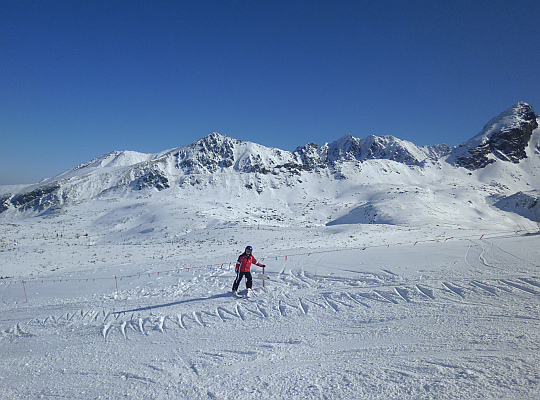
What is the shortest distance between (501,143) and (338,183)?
7515 centimetres

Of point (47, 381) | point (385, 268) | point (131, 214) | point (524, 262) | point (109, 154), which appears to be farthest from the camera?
point (109, 154)

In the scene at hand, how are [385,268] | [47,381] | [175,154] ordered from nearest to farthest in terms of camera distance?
1. [47,381]
2. [385,268]
3. [175,154]

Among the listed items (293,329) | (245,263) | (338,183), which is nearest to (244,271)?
(245,263)

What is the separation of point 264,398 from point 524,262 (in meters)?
10.9

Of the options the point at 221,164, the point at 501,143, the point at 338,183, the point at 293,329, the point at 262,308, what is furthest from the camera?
the point at 221,164

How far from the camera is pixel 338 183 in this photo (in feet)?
289

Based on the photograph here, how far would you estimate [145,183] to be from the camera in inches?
3305

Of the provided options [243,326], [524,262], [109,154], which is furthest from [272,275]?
[109,154]

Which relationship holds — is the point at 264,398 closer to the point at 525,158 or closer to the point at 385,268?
the point at 385,268

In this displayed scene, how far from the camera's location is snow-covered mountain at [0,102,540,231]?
5616 centimetres

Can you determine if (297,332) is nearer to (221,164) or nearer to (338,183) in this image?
(338,183)

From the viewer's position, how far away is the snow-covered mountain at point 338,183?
5616cm

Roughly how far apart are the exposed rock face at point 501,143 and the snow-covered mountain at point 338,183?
1.15 feet

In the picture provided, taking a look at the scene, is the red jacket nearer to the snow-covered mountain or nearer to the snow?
the snow
